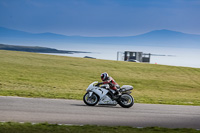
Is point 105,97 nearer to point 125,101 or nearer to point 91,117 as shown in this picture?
point 125,101

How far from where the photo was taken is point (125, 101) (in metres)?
15.4

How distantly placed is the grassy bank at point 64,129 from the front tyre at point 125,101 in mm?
5009

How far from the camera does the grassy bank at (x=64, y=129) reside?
9188mm

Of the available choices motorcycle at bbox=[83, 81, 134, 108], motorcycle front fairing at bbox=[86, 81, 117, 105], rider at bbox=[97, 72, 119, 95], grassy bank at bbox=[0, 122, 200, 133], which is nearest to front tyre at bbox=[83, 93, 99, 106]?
motorcycle at bbox=[83, 81, 134, 108]

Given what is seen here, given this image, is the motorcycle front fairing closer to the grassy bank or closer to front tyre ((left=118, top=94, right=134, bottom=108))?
front tyre ((left=118, top=94, right=134, bottom=108))

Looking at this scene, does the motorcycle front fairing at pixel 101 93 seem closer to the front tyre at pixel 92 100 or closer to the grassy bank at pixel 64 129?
the front tyre at pixel 92 100

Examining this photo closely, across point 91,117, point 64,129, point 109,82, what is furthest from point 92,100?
point 64,129

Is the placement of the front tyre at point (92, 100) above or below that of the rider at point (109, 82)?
below

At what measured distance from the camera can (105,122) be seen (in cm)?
1116

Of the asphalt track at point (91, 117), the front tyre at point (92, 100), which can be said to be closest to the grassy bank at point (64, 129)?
the asphalt track at point (91, 117)

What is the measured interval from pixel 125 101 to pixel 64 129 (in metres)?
6.31

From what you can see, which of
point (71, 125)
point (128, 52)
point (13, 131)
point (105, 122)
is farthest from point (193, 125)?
point (128, 52)

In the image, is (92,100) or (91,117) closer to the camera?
(91,117)

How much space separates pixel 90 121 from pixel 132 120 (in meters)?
1.65
